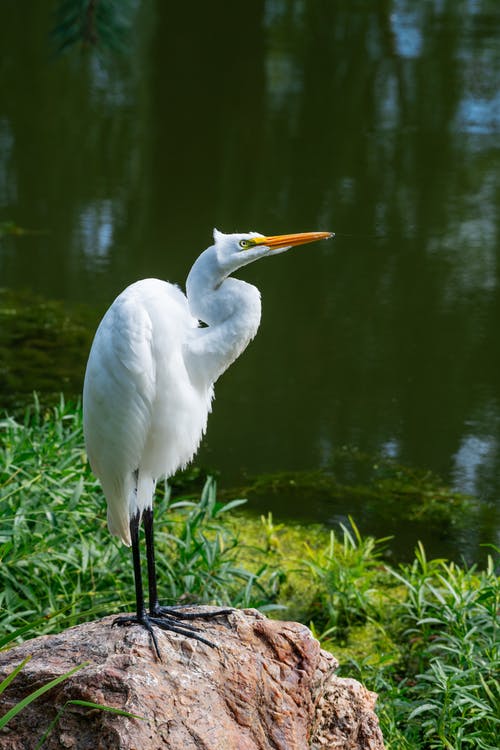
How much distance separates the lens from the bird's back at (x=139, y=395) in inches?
108

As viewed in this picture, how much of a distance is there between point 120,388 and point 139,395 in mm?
57

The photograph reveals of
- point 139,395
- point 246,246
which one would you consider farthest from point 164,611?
point 246,246

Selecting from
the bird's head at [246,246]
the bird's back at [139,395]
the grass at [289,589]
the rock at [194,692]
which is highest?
the bird's head at [246,246]

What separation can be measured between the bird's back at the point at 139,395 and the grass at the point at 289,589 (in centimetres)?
61

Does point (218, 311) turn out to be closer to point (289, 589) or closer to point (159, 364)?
point (159, 364)

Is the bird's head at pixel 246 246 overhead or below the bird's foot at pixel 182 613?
overhead

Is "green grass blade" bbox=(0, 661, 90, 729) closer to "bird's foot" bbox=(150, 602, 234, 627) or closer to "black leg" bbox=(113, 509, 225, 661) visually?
"black leg" bbox=(113, 509, 225, 661)

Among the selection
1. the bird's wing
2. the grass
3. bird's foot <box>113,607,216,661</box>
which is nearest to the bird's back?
the bird's wing

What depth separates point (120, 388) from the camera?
279 cm

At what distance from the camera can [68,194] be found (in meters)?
9.38

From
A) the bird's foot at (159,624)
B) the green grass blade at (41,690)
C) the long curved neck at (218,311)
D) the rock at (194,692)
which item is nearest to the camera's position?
the green grass blade at (41,690)

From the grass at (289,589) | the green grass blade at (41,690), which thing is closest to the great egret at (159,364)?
the green grass blade at (41,690)

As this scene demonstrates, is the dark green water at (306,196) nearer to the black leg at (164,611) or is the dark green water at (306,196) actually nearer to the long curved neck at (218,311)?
the black leg at (164,611)

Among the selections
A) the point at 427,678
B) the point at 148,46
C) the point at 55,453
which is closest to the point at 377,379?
the point at 55,453
